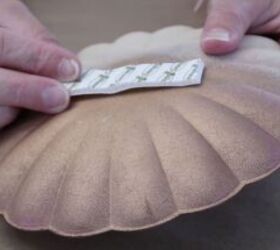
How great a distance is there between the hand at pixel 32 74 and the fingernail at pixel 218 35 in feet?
0.50

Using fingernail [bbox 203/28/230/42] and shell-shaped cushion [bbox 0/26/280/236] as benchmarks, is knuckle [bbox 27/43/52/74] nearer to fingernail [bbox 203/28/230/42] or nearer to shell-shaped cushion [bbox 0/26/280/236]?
shell-shaped cushion [bbox 0/26/280/236]

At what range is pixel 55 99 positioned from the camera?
57cm

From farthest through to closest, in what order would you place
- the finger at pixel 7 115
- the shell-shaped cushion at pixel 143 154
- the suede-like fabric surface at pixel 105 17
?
the suede-like fabric surface at pixel 105 17, the finger at pixel 7 115, the shell-shaped cushion at pixel 143 154

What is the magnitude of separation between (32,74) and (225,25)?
Result: 0.24 m

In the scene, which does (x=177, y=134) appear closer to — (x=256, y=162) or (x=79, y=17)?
(x=256, y=162)

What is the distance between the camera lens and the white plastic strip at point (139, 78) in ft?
1.83

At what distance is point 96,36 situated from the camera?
3.31 ft

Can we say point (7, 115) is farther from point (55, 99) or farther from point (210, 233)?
point (210, 233)

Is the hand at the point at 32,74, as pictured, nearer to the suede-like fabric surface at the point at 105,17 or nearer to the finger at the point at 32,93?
the finger at the point at 32,93

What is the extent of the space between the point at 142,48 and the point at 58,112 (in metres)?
0.18

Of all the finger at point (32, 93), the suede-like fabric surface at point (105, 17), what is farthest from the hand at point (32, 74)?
the suede-like fabric surface at point (105, 17)

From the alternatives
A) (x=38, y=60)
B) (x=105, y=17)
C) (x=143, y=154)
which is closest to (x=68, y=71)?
(x=38, y=60)

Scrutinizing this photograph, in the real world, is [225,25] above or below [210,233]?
above

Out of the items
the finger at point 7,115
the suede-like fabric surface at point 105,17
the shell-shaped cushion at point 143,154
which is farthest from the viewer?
the suede-like fabric surface at point 105,17
